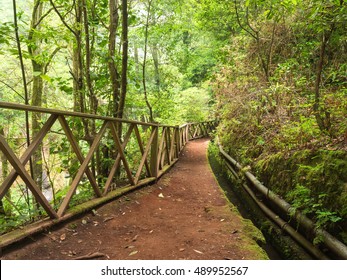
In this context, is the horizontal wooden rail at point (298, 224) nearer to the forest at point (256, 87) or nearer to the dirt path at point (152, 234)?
the forest at point (256, 87)

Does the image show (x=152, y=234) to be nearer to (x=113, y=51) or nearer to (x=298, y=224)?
(x=298, y=224)

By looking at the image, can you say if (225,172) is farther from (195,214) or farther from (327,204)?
(327,204)

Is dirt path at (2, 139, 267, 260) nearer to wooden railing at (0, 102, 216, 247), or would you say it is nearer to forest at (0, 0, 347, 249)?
wooden railing at (0, 102, 216, 247)

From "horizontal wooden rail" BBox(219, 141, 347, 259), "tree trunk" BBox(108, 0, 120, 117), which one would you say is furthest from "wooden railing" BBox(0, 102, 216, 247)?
"horizontal wooden rail" BBox(219, 141, 347, 259)

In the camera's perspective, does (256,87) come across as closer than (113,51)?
No

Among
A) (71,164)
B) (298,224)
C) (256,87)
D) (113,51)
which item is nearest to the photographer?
(298,224)

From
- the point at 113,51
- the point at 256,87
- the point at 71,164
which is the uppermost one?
the point at 113,51

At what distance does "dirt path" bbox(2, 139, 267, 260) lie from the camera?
2.74 meters

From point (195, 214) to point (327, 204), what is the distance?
195 cm

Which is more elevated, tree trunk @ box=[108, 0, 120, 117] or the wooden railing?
tree trunk @ box=[108, 0, 120, 117]

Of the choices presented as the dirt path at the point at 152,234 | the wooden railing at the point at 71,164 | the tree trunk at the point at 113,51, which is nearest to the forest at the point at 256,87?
the tree trunk at the point at 113,51

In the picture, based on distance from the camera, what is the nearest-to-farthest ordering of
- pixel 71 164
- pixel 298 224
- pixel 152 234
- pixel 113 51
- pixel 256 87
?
pixel 152 234 → pixel 298 224 → pixel 71 164 → pixel 113 51 → pixel 256 87

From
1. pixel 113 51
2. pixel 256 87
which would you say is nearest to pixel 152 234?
pixel 113 51

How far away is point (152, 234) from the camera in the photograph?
3.33m
